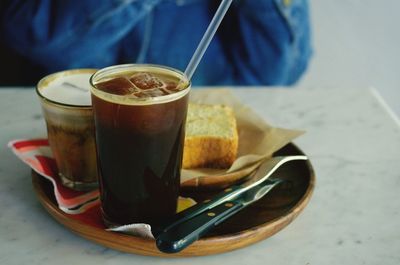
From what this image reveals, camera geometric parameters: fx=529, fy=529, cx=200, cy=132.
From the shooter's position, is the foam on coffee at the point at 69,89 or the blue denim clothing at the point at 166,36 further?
the blue denim clothing at the point at 166,36

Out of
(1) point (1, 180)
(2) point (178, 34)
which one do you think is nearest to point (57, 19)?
(2) point (178, 34)

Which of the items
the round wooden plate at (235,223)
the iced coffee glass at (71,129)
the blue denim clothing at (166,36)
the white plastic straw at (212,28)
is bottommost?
the blue denim clothing at (166,36)

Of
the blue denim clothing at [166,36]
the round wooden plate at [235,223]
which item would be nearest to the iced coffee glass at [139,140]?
the round wooden plate at [235,223]

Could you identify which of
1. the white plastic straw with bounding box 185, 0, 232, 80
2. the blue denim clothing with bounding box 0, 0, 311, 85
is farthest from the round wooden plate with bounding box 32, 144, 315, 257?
the blue denim clothing with bounding box 0, 0, 311, 85

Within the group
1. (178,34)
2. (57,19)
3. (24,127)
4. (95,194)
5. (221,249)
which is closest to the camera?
(221,249)

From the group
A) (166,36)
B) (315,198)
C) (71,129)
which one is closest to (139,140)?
(71,129)

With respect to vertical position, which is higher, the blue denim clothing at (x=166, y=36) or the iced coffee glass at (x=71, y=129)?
the iced coffee glass at (x=71, y=129)

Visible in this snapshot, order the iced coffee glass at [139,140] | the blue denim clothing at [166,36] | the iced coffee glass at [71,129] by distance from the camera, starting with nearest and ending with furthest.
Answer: the iced coffee glass at [139,140]
the iced coffee glass at [71,129]
the blue denim clothing at [166,36]

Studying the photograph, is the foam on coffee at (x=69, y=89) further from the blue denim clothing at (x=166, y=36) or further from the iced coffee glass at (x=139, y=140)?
the blue denim clothing at (x=166, y=36)

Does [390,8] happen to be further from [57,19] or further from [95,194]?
[95,194]
